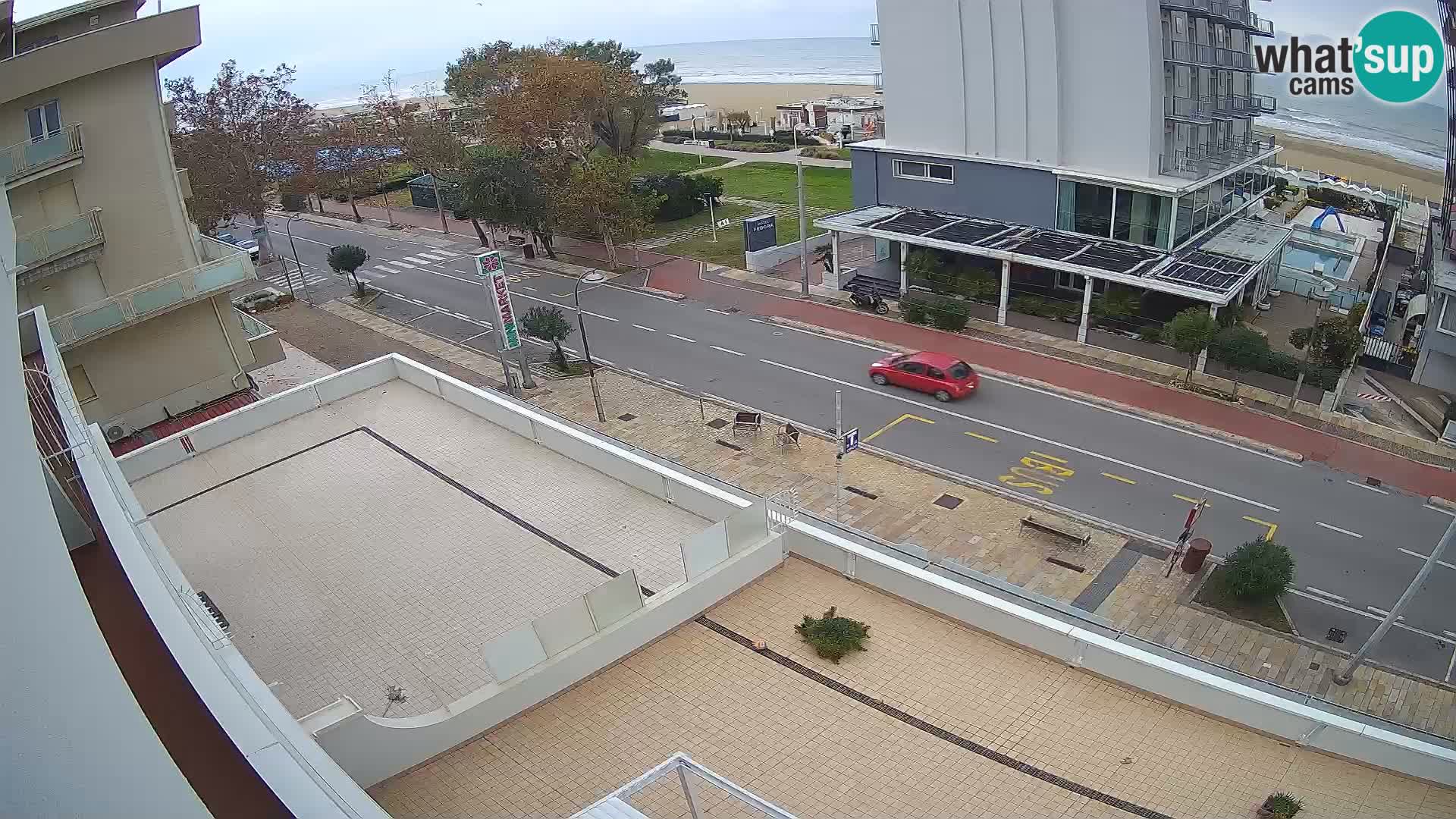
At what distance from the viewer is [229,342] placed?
24.1 m

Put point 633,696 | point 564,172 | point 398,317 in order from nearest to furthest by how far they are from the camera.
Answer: point 633,696 → point 398,317 → point 564,172

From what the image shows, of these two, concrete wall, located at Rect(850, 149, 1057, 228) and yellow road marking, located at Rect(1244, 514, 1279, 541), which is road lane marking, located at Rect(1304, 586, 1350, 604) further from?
concrete wall, located at Rect(850, 149, 1057, 228)

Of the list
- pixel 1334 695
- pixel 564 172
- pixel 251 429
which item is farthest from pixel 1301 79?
pixel 251 429

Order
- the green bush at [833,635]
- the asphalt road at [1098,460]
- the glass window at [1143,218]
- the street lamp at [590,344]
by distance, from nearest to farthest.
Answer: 1. the green bush at [833,635]
2. the asphalt road at [1098,460]
3. the street lamp at [590,344]
4. the glass window at [1143,218]

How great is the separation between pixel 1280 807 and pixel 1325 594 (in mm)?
11429

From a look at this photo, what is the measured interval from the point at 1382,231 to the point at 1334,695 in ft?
113

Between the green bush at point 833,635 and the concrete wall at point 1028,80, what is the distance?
80.0ft

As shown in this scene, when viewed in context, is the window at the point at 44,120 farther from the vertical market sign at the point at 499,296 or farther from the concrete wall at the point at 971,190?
the concrete wall at the point at 971,190

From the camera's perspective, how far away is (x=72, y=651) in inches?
193

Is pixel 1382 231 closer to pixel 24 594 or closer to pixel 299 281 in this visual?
pixel 24 594

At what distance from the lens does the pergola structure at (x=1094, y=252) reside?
26859mm

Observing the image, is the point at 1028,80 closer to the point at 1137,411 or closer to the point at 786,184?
the point at 1137,411

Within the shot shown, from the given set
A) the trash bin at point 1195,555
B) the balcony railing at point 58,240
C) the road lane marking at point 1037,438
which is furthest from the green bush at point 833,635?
the balcony railing at point 58,240

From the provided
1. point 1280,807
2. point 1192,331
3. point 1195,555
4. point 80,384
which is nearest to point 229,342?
point 80,384
